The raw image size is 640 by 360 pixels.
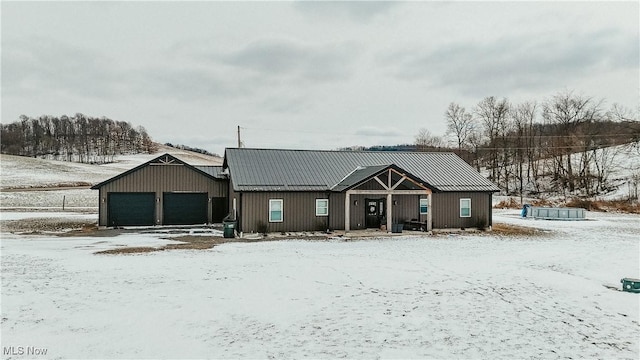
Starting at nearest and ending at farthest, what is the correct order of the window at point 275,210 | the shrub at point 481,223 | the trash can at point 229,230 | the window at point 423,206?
the trash can at point 229,230 < the window at point 275,210 < the window at point 423,206 < the shrub at point 481,223

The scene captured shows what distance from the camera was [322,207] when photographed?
22.9 m

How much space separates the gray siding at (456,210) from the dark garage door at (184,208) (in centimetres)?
1439

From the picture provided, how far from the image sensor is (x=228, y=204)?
27.4 m

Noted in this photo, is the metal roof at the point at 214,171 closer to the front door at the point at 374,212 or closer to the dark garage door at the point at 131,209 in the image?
the dark garage door at the point at 131,209

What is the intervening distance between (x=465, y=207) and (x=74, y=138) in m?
114

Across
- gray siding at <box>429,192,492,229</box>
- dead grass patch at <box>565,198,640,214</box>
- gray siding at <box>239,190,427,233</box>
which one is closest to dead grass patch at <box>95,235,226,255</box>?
gray siding at <box>239,190,427,233</box>

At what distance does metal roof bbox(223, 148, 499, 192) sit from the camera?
22.6 meters

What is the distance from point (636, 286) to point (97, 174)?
71.0m

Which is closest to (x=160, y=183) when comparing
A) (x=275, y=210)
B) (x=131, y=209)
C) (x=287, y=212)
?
(x=131, y=209)

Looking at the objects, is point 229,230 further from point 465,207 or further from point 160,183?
point 465,207

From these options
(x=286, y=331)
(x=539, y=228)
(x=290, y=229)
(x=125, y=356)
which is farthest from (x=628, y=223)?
(x=125, y=356)

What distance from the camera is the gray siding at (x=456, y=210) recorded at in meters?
24.4

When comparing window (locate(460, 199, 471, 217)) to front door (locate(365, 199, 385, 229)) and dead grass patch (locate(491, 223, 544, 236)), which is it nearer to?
dead grass patch (locate(491, 223, 544, 236))

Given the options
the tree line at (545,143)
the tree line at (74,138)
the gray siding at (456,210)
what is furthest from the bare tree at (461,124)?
the tree line at (74,138)
